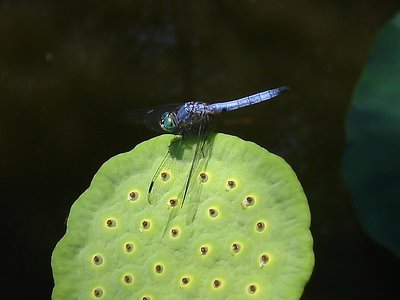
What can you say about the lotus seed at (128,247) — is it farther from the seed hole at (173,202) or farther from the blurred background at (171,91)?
the blurred background at (171,91)

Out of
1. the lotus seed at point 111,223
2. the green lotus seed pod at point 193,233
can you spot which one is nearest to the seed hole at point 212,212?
the green lotus seed pod at point 193,233

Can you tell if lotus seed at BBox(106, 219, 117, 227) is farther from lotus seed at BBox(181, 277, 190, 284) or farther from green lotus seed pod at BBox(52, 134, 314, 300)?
lotus seed at BBox(181, 277, 190, 284)

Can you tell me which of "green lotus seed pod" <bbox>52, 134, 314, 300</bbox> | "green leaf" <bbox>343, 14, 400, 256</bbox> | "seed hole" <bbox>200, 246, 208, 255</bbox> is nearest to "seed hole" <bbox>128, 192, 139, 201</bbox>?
"green lotus seed pod" <bbox>52, 134, 314, 300</bbox>

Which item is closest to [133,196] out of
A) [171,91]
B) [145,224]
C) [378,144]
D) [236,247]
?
[145,224]

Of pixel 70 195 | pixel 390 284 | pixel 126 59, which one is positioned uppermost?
pixel 126 59

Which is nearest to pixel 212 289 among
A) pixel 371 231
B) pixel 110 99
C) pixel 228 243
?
pixel 228 243

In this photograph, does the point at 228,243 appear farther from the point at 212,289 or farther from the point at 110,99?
the point at 110,99
